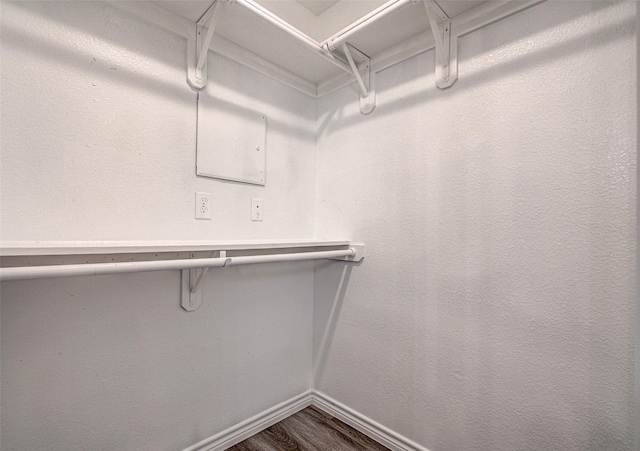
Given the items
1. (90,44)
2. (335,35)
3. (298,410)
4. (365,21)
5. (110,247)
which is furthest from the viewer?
(298,410)

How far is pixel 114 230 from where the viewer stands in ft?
3.34

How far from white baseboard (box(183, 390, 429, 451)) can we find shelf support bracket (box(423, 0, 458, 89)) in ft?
4.86

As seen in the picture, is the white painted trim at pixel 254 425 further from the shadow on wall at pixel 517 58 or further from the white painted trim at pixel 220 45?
the white painted trim at pixel 220 45

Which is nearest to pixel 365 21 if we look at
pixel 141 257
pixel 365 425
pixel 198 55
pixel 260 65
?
pixel 260 65

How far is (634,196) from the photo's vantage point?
2.68ft

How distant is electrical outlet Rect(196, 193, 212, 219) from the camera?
1.22 metres

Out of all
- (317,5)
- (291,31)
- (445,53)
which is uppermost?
(317,5)

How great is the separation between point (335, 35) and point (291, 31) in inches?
7.3

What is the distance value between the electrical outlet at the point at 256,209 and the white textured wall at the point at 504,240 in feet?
1.45

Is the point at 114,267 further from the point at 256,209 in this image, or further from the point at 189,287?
the point at 256,209

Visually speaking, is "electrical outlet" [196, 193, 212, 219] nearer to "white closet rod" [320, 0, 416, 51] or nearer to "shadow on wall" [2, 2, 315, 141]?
"shadow on wall" [2, 2, 315, 141]

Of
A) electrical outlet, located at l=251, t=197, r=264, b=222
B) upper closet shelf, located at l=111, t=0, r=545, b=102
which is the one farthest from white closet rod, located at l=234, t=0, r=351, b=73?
electrical outlet, located at l=251, t=197, r=264, b=222

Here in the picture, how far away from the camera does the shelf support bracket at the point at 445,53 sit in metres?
1.15

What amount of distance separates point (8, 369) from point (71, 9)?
1.11 metres
